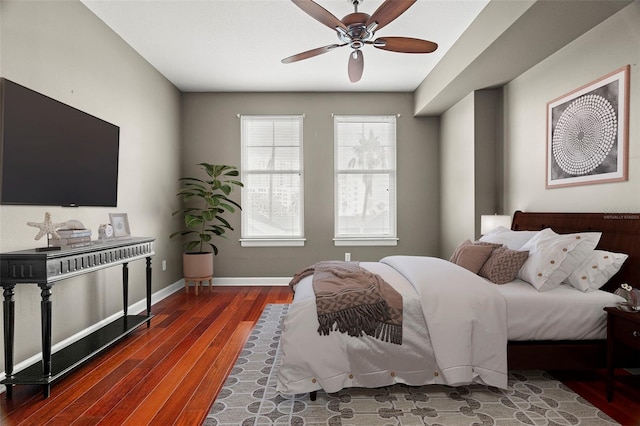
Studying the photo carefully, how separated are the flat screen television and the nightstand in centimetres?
372

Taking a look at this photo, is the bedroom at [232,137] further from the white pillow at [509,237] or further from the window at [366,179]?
the white pillow at [509,237]

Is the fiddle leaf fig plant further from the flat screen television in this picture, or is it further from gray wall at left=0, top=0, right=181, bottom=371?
the flat screen television

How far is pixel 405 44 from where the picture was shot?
2678 mm

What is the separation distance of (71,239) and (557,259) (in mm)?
3365

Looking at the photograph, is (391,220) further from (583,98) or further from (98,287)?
(98,287)

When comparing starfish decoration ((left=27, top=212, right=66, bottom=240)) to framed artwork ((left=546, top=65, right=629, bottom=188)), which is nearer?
starfish decoration ((left=27, top=212, right=66, bottom=240))

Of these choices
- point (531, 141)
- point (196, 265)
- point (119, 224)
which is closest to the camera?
point (119, 224)

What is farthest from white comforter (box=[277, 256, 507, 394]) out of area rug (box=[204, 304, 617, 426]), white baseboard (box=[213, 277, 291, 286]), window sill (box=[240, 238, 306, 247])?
white baseboard (box=[213, 277, 291, 286])

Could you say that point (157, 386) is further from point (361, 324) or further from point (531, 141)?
point (531, 141)

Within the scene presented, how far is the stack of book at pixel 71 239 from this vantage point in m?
2.34

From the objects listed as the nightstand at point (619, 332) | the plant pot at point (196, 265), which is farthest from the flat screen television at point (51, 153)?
the nightstand at point (619, 332)

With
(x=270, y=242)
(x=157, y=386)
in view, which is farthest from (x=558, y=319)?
(x=270, y=242)

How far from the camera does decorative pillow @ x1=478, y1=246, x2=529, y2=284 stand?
8.11 feet

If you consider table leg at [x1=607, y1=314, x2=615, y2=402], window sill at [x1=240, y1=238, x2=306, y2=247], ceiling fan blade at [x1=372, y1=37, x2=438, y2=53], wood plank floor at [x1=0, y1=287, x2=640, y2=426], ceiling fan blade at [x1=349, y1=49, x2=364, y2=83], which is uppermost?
ceiling fan blade at [x1=372, y1=37, x2=438, y2=53]
